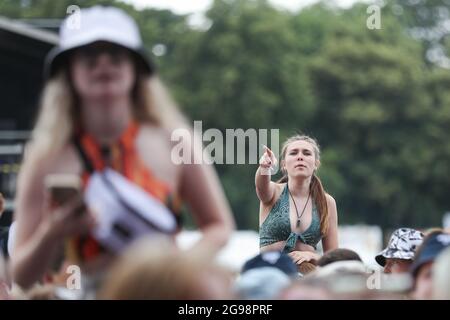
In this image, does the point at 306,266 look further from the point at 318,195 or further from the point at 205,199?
the point at 205,199

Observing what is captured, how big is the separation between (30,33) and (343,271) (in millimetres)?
9934

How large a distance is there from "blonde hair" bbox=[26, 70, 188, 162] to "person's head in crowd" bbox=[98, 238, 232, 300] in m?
0.55

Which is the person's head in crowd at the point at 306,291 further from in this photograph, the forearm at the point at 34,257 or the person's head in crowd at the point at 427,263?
the forearm at the point at 34,257

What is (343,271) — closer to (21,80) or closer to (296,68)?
(21,80)

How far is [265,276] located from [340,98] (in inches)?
1927

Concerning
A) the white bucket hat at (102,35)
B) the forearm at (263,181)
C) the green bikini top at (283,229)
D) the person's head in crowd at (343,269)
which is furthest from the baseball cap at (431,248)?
the green bikini top at (283,229)

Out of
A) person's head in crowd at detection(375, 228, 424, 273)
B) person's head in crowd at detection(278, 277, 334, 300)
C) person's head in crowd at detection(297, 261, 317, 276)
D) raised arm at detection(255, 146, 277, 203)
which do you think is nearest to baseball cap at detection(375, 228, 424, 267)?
person's head in crowd at detection(375, 228, 424, 273)

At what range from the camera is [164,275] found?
9.27ft

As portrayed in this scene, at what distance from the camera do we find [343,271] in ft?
13.2

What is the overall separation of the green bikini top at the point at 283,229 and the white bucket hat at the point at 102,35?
2.42m

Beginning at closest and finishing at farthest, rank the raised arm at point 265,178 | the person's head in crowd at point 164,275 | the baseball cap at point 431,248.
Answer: the person's head in crowd at point 164,275, the baseball cap at point 431,248, the raised arm at point 265,178

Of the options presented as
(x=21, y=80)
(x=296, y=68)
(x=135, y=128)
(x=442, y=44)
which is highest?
(x=442, y=44)

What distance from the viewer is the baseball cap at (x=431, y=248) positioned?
12.8 feet

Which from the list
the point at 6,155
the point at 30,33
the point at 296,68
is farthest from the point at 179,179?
the point at 296,68
